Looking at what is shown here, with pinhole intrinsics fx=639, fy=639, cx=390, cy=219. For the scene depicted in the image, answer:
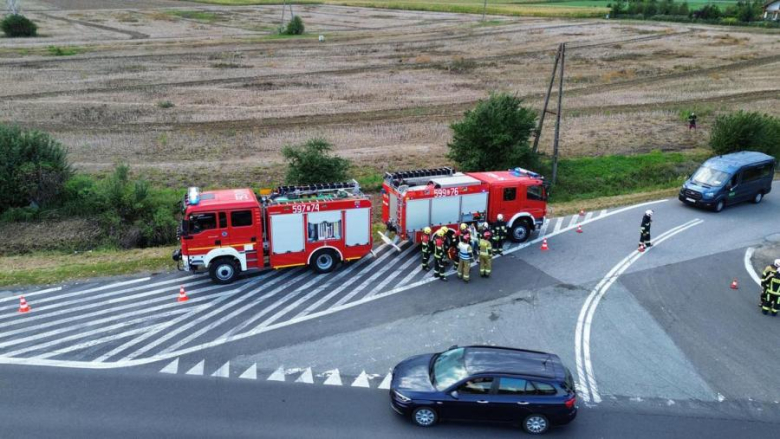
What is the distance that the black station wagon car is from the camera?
1184cm

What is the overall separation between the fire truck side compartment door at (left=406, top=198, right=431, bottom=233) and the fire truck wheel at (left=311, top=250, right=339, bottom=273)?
2.73 metres

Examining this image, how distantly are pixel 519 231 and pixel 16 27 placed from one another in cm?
6233

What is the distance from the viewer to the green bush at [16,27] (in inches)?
2506

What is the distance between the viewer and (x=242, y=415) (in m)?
12.6

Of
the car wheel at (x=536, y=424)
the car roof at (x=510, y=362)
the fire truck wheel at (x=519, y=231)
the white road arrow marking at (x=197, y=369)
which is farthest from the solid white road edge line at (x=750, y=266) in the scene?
the white road arrow marking at (x=197, y=369)

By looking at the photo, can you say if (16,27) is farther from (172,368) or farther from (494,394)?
(494,394)

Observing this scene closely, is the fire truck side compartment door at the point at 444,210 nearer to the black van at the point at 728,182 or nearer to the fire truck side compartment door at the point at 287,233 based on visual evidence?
the fire truck side compartment door at the point at 287,233

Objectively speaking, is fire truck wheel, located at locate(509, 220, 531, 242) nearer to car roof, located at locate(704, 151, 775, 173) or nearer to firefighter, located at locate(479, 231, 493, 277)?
firefighter, located at locate(479, 231, 493, 277)

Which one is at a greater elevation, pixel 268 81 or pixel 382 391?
pixel 268 81

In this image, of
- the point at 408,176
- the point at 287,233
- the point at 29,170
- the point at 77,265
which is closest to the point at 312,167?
the point at 408,176

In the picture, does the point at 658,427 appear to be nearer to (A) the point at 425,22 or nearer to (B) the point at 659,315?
(B) the point at 659,315

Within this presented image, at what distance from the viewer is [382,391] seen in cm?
1346

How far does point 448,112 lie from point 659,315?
25.8m

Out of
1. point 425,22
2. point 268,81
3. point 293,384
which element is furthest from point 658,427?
point 425,22
